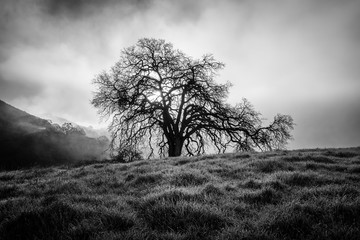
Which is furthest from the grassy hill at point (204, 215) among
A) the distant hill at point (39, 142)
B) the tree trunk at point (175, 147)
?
the distant hill at point (39, 142)

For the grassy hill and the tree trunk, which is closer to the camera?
the grassy hill

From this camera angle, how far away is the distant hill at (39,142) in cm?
4653

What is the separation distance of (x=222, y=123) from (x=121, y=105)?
9598 millimetres

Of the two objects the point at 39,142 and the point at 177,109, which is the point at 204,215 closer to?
the point at 177,109

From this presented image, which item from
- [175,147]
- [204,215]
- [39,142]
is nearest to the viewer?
[204,215]

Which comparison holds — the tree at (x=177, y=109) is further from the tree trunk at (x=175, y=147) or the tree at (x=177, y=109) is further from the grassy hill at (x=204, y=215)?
the grassy hill at (x=204, y=215)

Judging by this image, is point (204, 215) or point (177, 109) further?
point (177, 109)

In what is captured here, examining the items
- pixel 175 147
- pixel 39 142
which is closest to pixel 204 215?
pixel 175 147

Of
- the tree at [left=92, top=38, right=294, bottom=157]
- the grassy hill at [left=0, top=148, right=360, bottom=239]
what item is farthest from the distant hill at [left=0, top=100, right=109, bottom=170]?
the grassy hill at [left=0, top=148, right=360, bottom=239]

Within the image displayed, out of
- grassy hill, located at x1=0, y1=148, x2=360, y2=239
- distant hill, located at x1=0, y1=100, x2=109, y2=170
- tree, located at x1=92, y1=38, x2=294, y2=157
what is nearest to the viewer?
grassy hill, located at x1=0, y1=148, x2=360, y2=239

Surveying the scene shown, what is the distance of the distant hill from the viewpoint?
46.5 m

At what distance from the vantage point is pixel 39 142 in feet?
164

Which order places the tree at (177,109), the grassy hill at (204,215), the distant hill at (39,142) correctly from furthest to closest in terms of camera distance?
the distant hill at (39,142), the tree at (177,109), the grassy hill at (204,215)

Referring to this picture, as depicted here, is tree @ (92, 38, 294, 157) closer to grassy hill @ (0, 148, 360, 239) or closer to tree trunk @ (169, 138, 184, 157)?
tree trunk @ (169, 138, 184, 157)
